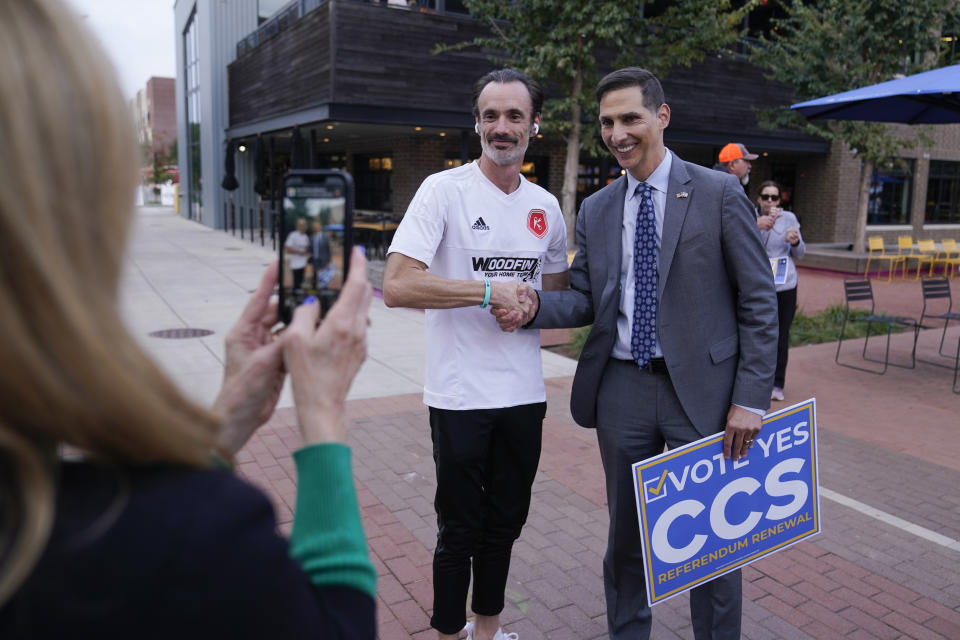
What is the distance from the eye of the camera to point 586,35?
13.6m

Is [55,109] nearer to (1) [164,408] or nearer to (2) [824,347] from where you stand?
(1) [164,408]

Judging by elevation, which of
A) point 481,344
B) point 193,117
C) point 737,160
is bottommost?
point 481,344

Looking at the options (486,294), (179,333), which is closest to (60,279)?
(486,294)

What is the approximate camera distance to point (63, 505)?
0.83m

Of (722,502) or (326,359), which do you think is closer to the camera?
(326,359)

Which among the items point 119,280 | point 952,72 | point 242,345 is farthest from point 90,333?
point 952,72

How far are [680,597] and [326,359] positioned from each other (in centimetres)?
297

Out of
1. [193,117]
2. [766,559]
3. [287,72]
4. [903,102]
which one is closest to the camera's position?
[766,559]

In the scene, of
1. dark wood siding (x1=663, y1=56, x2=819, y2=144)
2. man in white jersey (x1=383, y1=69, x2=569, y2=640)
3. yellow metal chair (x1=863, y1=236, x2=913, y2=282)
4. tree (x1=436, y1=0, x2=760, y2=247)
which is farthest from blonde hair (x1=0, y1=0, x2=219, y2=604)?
dark wood siding (x1=663, y1=56, x2=819, y2=144)

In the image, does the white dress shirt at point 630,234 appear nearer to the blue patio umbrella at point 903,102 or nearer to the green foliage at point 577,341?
the blue patio umbrella at point 903,102

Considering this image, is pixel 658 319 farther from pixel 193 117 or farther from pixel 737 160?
pixel 193 117

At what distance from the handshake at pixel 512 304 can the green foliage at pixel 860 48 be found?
55.6 ft

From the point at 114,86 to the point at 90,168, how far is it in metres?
0.12

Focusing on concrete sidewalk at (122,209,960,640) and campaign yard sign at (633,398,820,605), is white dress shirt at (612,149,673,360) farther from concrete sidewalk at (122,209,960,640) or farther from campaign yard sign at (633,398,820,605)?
concrete sidewalk at (122,209,960,640)
